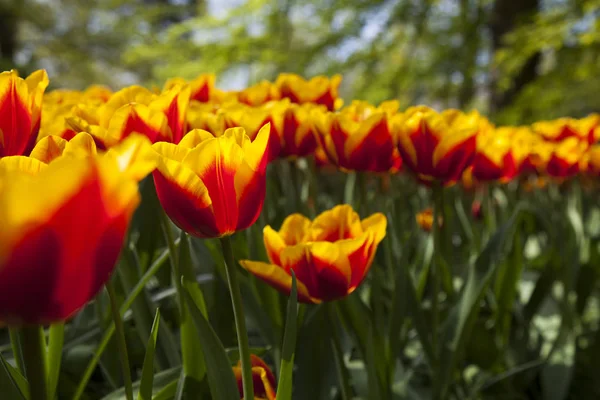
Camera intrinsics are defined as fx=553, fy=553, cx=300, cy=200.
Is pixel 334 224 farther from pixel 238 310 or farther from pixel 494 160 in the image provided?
pixel 494 160

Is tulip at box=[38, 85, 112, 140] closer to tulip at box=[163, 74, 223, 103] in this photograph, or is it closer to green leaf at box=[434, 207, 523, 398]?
tulip at box=[163, 74, 223, 103]

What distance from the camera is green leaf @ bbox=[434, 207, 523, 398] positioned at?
2.74 ft

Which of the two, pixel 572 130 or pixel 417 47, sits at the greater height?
pixel 417 47

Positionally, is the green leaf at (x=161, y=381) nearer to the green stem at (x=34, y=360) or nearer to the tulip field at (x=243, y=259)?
the tulip field at (x=243, y=259)

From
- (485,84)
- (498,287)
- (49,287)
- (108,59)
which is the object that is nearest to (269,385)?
(49,287)

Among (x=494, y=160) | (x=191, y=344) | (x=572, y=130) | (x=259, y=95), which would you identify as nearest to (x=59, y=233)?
(x=191, y=344)

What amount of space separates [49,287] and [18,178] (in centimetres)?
6

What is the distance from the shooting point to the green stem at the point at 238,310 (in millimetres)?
464

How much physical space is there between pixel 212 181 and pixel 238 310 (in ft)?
0.37

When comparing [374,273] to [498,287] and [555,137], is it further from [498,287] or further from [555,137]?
[555,137]

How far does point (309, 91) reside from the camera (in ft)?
3.54

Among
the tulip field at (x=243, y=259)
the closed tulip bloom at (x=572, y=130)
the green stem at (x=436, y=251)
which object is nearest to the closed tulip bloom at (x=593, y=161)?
the closed tulip bloom at (x=572, y=130)

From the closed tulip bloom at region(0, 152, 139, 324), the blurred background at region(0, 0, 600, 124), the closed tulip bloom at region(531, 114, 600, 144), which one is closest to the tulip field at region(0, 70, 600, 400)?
the closed tulip bloom at region(0, 152, 139, 324)

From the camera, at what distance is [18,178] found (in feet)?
0.80
